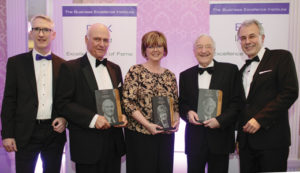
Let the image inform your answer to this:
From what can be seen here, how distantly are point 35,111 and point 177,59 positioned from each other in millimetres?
2701

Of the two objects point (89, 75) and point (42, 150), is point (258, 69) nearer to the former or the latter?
point (89, 75)

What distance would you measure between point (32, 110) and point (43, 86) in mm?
316

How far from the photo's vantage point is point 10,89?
2.81 meters

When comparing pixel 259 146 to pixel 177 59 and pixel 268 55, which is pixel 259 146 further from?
pixel 177 59

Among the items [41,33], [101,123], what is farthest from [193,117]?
[41,33]

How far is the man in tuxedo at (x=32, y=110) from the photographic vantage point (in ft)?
9.18

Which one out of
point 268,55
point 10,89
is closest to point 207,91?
point 268,55

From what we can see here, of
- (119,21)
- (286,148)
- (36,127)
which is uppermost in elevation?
(119,21)

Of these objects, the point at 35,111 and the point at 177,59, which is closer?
the point at 35,111

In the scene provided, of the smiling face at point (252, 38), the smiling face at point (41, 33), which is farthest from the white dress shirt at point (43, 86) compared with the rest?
the smiling face at point (252, 38)

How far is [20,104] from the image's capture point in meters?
2.82

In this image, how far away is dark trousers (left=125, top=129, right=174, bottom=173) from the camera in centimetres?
286

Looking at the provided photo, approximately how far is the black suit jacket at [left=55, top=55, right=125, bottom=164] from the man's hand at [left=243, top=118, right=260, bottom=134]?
1.61 metres

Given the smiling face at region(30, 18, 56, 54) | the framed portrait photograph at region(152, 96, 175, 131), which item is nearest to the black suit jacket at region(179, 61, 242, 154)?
the framed portrait photograph at region(152, 96, 175, 131)
